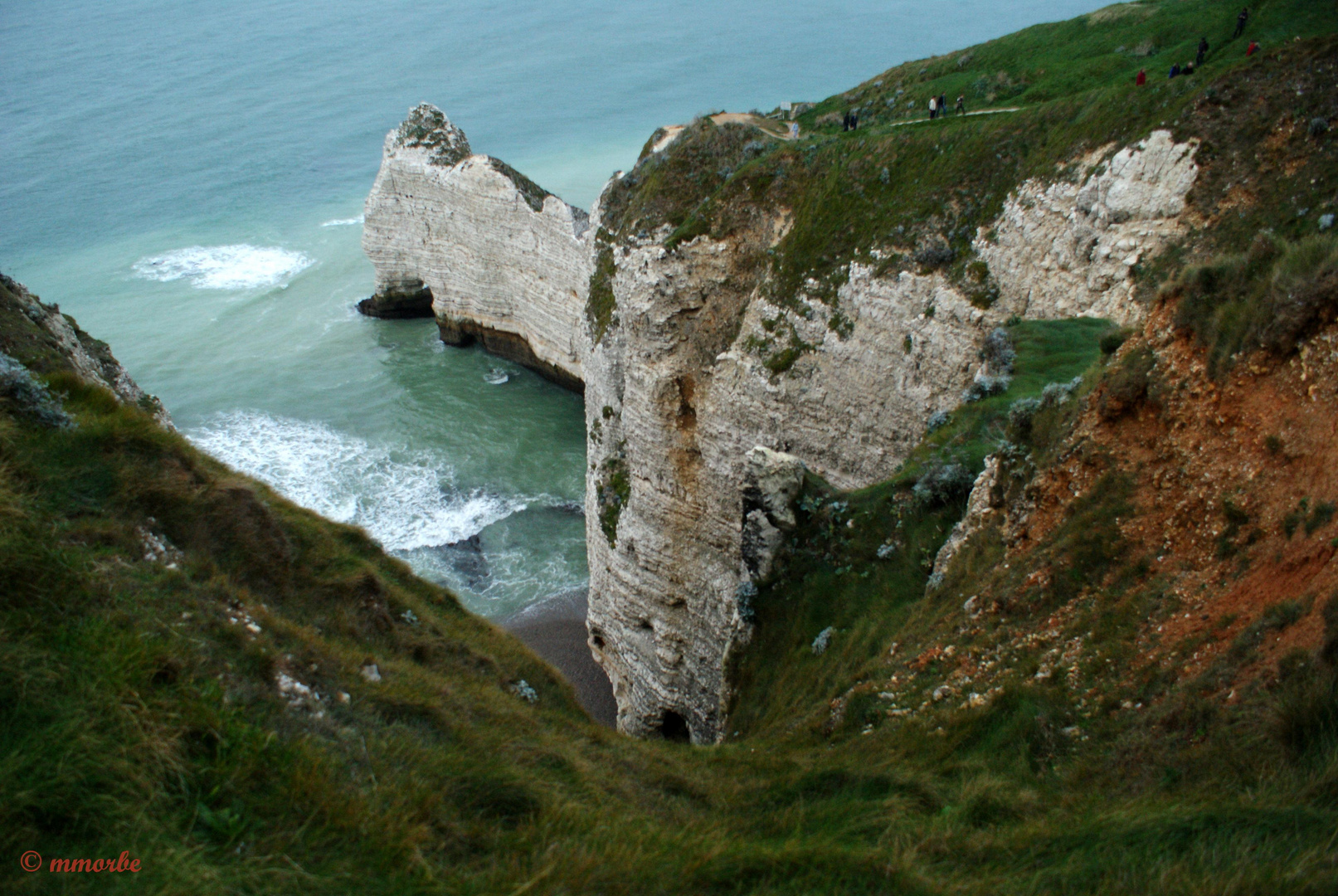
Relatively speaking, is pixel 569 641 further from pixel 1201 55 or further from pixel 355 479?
pixel 1201 55

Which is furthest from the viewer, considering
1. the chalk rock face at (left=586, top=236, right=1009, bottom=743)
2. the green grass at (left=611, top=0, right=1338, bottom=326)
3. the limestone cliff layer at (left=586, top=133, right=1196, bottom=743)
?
the chalk rock face at (left=586, top=236, right=1009, bottom=743)

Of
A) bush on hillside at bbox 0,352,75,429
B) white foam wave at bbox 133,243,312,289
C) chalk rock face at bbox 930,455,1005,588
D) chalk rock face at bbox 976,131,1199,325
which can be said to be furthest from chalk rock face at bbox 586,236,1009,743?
white foam wave at bbox 133,243,312,289

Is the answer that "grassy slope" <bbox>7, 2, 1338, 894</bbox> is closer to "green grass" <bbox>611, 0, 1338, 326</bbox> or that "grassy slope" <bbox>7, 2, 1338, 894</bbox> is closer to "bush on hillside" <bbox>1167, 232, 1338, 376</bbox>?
"bush on hillside" <bbox>1167, 232, 1338, 376</bbox>

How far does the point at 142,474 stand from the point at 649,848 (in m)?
7.40

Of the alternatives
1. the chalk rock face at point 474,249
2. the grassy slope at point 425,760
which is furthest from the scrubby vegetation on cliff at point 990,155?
the chalk rock face at point 474,249

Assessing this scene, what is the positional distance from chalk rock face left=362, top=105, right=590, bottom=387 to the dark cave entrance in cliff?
78.6ft

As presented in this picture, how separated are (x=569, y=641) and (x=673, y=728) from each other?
570cm

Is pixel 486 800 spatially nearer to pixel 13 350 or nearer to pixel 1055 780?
pixel 1055 780

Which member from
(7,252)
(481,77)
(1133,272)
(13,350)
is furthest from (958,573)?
(481,77)

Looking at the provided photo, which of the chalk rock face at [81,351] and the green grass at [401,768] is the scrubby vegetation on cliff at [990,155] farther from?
the chalk rock face at [81,351]

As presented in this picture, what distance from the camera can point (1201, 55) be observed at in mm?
20906

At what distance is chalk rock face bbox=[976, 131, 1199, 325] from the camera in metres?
16.5

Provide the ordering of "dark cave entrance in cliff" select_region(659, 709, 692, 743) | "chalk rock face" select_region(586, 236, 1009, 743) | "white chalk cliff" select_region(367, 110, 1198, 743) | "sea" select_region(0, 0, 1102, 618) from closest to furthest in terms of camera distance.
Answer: "white chalk cliff" select_region(367, 110, 1198, 743) < "chalk rock face" select_region(586, 236, 1009, 743) < "dark cave entrance in cliff" select_region(659, 709, 692, 743) < "sea" select_region(0, 0, 1102, 618)

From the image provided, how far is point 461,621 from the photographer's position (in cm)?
1321
